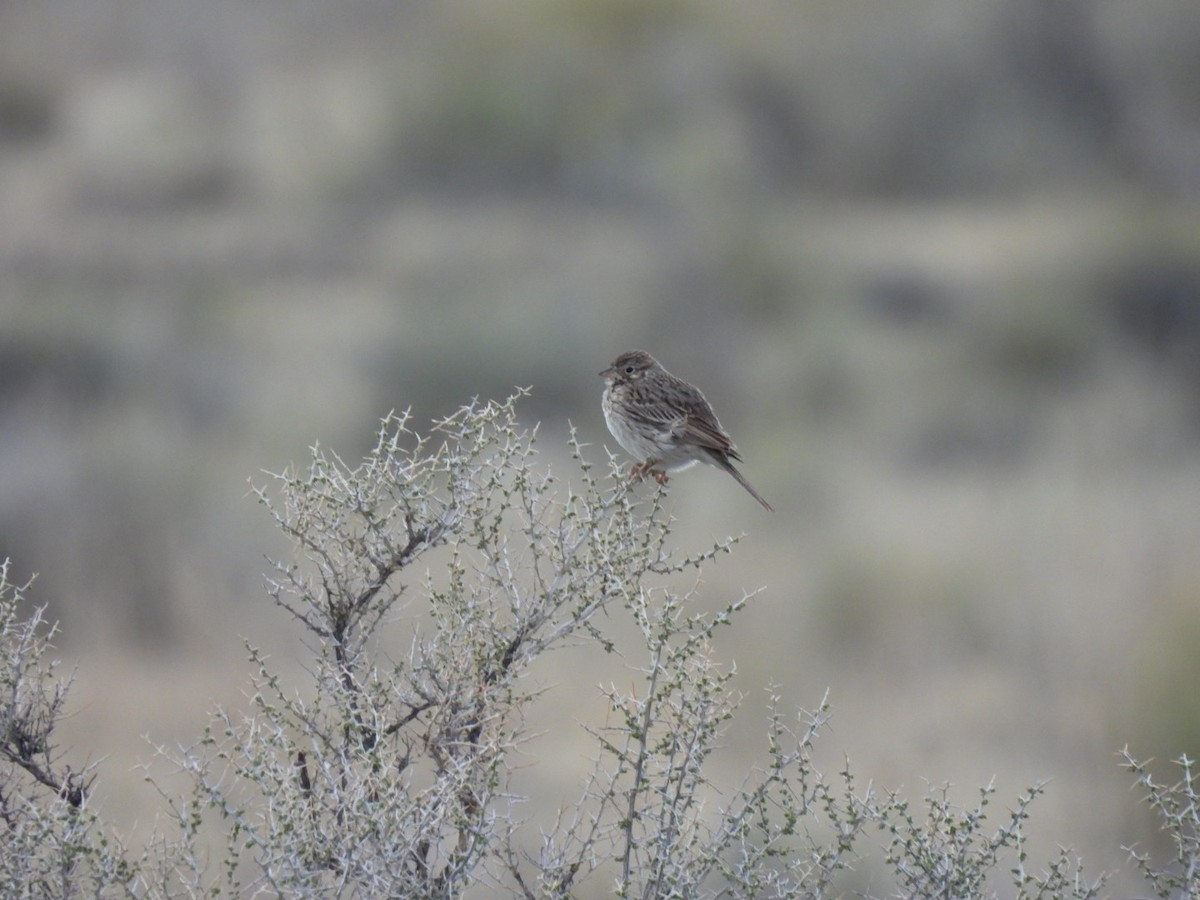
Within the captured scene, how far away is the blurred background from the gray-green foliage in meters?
9.06

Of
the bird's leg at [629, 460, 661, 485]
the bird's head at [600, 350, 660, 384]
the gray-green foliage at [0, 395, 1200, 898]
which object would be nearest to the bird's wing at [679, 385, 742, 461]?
the bird's leg at [629, 460, 661, 485]

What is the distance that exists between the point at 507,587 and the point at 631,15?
1370 inches

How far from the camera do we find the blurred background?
Result: 18.6 metres

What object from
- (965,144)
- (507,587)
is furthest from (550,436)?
(507,587)

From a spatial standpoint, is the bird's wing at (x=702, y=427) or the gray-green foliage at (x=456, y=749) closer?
the gray-green foliage at (x=456, y=749)

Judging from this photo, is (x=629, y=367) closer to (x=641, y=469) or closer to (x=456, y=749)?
(x=641, y=469)

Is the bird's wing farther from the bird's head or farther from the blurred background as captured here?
the blurred background

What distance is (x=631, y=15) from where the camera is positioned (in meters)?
38.7

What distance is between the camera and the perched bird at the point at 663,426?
7690 mm

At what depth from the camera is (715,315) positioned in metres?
32.1

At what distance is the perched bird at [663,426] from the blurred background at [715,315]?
24.3 feet

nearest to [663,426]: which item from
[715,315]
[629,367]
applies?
[629,367]

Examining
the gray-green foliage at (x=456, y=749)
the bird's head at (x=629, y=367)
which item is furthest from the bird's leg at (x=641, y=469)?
the gray-green foliage at (x=456, y=749)

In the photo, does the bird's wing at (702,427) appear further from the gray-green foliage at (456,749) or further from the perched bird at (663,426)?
the gray-green foliage at (456,749)
